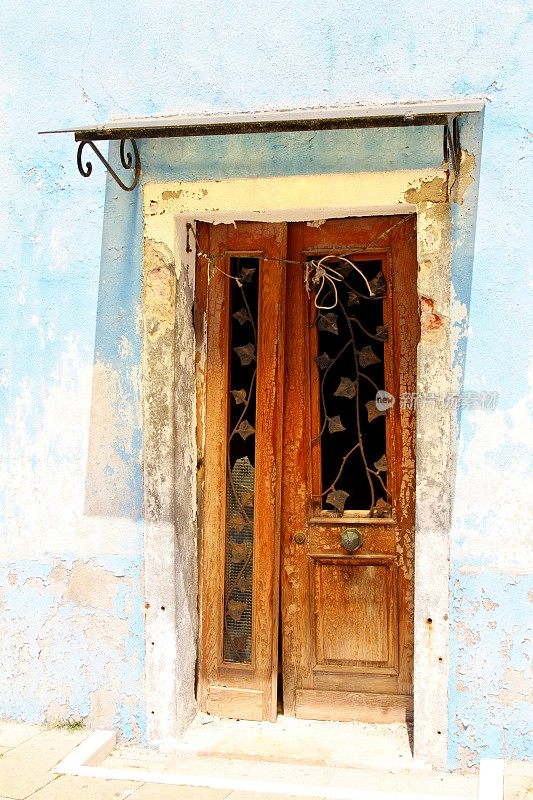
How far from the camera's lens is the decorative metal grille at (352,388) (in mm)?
4543

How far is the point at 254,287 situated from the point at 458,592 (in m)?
1.81

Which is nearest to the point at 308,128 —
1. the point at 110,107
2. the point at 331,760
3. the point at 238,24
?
Answer: the point at 238,24

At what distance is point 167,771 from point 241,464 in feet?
4.91

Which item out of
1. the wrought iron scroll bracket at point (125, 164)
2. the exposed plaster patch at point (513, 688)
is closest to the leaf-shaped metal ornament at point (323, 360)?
the wrought iron scroll bracket at point (125, 164)

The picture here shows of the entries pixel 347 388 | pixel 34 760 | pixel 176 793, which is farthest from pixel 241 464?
pixel 34 760

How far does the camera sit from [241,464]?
4695 millimetres

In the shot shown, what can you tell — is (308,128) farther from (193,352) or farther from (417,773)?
(417,773)

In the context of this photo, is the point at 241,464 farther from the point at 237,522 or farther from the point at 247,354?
the point at 247,354

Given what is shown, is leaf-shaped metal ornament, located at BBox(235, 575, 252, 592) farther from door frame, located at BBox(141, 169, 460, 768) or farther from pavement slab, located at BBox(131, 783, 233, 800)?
pavement slab, located at BBox(131, 783, 233, 800)

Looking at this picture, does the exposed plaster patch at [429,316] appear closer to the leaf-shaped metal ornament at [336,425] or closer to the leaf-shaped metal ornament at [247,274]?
the leaf-shaped metal ornament at [336,425]

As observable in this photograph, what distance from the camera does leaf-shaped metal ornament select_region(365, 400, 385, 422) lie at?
454 centimetres

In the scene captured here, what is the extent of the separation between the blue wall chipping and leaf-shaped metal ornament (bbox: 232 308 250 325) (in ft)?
1.75

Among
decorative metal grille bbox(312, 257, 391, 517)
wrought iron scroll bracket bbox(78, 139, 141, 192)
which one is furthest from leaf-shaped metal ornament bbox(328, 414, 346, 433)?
wrought iron scroll bracket bbox(78, 139, 141, 192)

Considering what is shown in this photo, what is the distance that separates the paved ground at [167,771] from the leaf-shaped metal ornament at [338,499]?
1.18 m
